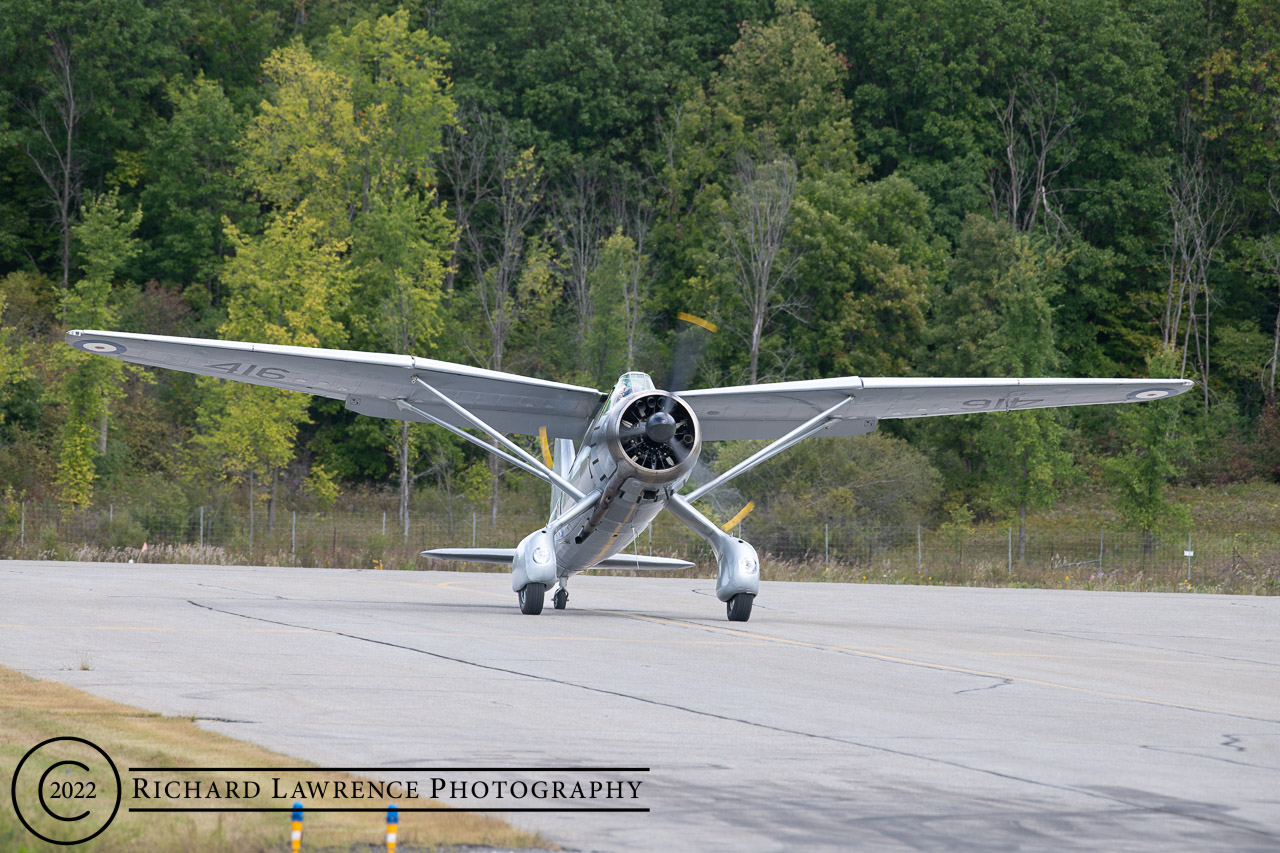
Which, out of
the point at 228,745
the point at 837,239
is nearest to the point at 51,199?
the point at 837,239

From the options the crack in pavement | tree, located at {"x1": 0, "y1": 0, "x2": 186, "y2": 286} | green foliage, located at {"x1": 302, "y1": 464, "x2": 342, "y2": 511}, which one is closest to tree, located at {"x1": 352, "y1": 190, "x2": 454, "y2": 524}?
green foliage, located at {"x1": 302, "y1": 464, "x2": 342, "y2": 511}

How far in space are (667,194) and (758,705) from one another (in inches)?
2296

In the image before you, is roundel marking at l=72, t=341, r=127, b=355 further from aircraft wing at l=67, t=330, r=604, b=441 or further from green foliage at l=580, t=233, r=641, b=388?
green foliage at l=580, t=233, r=641, b=388

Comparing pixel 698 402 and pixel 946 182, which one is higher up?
pixel 946 182

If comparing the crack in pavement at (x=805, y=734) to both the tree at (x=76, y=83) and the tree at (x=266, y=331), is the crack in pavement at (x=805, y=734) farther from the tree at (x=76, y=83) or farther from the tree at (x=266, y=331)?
the tree at (x=76, y=83)

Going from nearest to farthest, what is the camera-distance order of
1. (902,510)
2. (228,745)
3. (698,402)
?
(228,745), (698,402), (902,510)

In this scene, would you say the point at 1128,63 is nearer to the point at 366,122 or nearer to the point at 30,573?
the point at 366,122

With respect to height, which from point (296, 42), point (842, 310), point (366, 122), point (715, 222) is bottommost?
point (842, 310)

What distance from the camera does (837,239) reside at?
193 ft

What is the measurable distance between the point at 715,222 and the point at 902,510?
21.2 m

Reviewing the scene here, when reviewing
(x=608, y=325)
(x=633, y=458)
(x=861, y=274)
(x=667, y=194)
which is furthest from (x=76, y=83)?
(x=633, y=458)

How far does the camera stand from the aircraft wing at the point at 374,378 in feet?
59.0

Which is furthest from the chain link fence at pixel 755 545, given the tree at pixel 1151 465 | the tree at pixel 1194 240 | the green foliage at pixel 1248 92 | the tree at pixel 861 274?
the green foliage at pixel 1248 92

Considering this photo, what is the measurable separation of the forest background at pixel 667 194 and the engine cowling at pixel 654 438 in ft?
108
